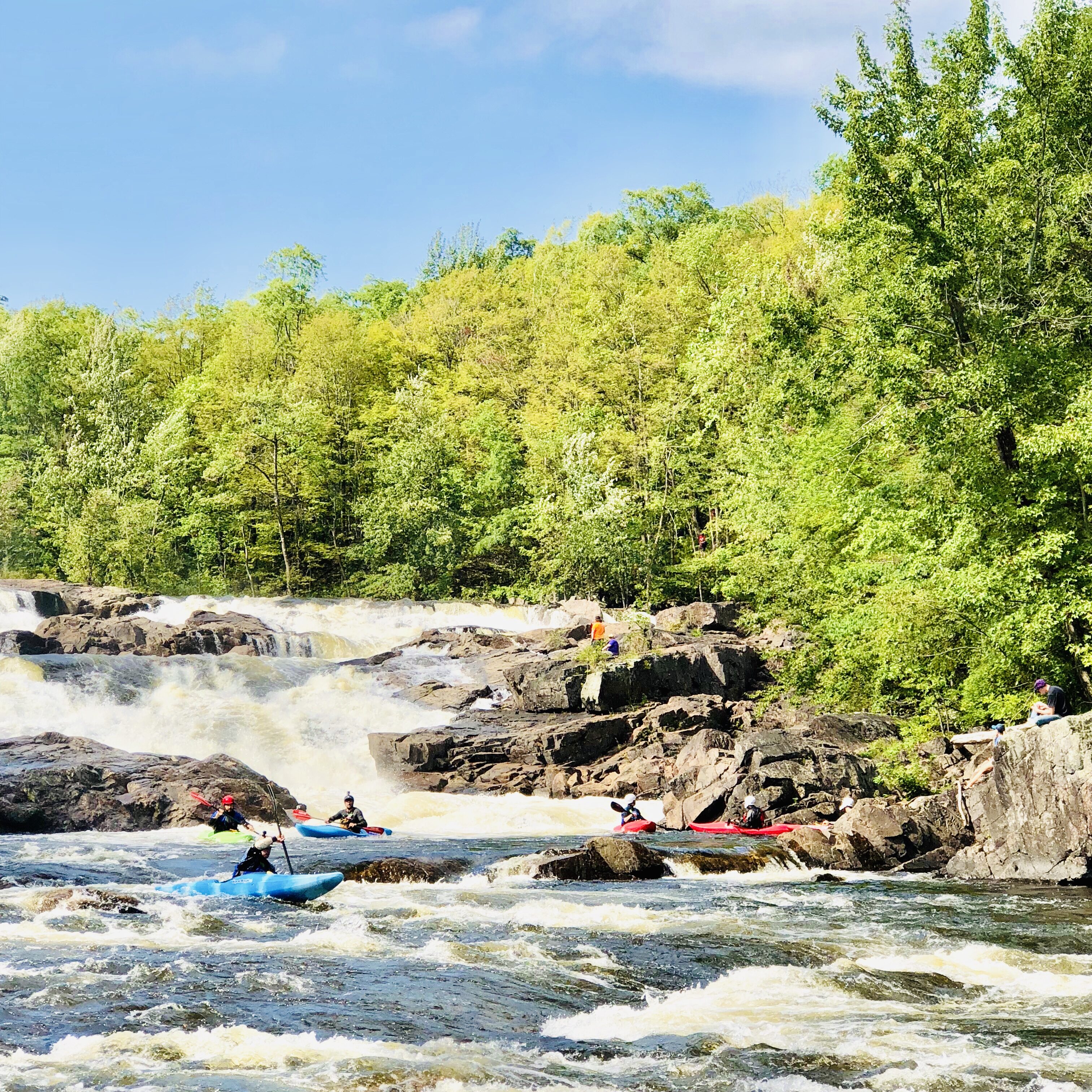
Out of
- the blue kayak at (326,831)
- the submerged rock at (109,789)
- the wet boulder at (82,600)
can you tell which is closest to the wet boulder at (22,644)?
the wet boulder at (82,600)

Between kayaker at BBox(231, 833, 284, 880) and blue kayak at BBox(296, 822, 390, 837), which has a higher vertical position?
kayaker at BBox(231, 833, 284, 880)

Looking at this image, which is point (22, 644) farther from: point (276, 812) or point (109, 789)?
point (276, 812)

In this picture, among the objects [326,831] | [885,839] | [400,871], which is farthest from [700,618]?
[400,871]

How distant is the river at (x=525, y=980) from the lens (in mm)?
8117

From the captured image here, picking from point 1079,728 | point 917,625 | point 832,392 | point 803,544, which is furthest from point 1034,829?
point 803,544

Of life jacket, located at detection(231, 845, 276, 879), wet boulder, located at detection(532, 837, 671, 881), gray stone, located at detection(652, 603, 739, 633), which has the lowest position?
wet boulder, located at detection(532, 837, 671, 881)

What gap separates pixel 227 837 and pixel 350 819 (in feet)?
9.68

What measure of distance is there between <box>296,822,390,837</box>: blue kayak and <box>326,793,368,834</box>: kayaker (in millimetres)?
60

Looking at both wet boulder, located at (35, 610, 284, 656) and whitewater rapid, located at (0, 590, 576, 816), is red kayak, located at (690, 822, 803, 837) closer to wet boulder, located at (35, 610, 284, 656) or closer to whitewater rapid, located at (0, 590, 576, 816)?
whitewater rapid, located at (0, 590, 576, 816)

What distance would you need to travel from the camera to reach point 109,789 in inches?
869

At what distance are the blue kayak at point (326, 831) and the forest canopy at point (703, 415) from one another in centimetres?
1238

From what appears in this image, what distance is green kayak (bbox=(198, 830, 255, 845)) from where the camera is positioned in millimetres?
18938

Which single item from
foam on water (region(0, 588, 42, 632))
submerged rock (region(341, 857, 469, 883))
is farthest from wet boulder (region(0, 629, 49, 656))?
submerged rock (region(341, 857, 469, 883))

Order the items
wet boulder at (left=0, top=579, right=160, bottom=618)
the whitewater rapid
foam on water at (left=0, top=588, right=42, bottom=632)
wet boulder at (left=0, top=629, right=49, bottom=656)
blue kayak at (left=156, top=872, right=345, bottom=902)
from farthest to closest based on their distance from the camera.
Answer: wet boulder at (left=0, top=579, right=160, bottom=618)
foam on water at (left=0, top=588, right=42, bottom=632)
wet boulder at (left=0, top=629, right=49, bottom=656)
the whitewater rapid
blue kayak at (left=156, top=872, right=345, bottom=902)
